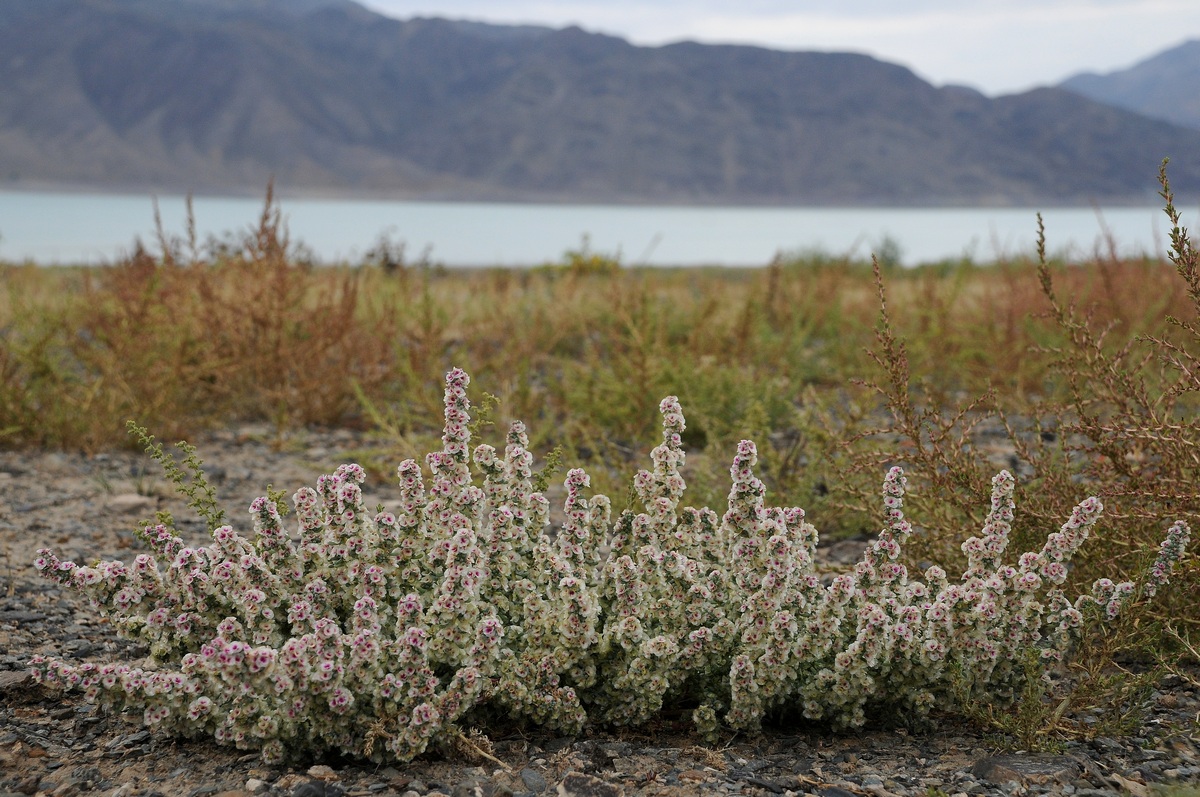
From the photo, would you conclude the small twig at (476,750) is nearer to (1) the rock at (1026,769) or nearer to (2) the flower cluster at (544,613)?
(2) the flower cluster at (544,613)

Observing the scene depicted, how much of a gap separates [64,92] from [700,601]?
180 m

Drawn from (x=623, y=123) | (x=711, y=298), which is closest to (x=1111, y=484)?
(x=711, y=298)

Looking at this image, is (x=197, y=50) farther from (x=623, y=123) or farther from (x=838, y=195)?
(x=838, y=195)

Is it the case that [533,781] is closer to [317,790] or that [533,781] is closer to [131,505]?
[317,790]

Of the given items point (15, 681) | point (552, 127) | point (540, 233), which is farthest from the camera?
point (552, 127)

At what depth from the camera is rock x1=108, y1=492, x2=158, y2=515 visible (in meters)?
4.61

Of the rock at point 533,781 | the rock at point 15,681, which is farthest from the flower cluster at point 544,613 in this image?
the rock at point 15,681

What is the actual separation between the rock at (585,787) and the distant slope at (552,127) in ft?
473

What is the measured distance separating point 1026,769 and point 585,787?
99 cm

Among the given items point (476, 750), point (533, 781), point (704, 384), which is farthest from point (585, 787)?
point (704, 384)

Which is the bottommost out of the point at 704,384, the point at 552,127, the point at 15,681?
the point at 15,681

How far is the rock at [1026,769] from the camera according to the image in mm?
2289

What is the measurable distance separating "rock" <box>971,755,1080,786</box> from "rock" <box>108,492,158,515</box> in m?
3.67

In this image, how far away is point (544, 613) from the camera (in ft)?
8.12
